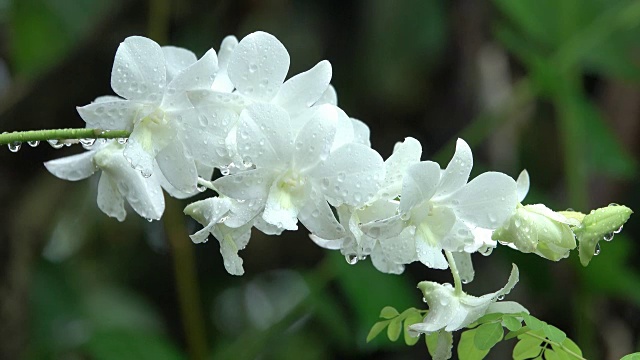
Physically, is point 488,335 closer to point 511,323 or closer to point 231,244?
point 511,323

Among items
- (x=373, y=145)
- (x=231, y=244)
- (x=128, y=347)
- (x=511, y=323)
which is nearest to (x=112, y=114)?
(x=231, y=244)

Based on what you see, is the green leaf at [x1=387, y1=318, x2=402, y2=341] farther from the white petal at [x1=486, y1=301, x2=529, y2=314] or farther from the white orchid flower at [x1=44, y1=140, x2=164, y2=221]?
the white orchid flower at [x1=44, y1=140, x2=164, y2=221]

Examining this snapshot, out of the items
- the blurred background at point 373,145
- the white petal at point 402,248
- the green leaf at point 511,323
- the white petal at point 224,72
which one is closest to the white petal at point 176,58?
the white petal at point 224,72

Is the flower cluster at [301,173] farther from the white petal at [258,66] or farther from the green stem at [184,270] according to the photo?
the green stem at [184,270]

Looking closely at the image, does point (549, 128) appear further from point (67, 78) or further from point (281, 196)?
point (281, 196)

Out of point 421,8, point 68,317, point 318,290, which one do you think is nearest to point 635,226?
point 421,8

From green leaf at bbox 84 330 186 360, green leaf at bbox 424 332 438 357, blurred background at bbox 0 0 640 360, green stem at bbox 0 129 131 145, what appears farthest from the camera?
blurred background at bbox 0 0 640 360

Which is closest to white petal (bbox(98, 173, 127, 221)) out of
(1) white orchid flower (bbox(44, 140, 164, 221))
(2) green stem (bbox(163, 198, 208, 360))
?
(1) white orchid flower (bbox(44, 140, 164, 221))
